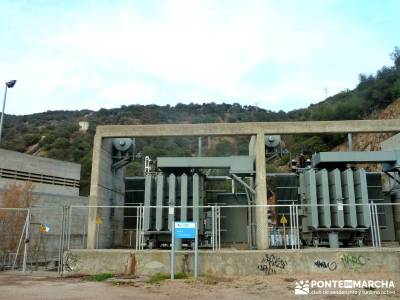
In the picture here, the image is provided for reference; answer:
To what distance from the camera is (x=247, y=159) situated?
18812mm

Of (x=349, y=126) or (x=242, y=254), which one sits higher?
(x=349, y=126)

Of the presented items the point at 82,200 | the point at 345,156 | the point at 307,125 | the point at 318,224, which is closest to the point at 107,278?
the point at 318,224

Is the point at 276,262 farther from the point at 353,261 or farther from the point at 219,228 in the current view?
the point at 219,228

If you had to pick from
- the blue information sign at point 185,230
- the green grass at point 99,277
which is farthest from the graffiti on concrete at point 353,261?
the green grass at point 99,277

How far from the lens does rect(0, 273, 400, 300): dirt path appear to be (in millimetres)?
11047

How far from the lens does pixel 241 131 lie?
18.0 metres

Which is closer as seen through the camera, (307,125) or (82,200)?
(307,125)

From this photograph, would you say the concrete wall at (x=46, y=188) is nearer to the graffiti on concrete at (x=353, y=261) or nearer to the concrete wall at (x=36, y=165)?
the concrete wall at (x=36, y=165)

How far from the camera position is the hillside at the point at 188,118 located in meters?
60.2

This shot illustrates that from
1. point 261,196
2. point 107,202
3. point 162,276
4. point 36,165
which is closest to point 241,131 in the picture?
point 261,196

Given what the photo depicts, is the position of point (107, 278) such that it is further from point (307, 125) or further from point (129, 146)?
point (307, 125)

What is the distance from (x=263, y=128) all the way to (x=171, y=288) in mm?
8468

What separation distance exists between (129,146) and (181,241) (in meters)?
5.49

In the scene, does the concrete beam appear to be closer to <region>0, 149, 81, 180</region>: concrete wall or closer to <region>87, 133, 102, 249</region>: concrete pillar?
<region>87, 133, 102, 249</region>: concrete pillar
